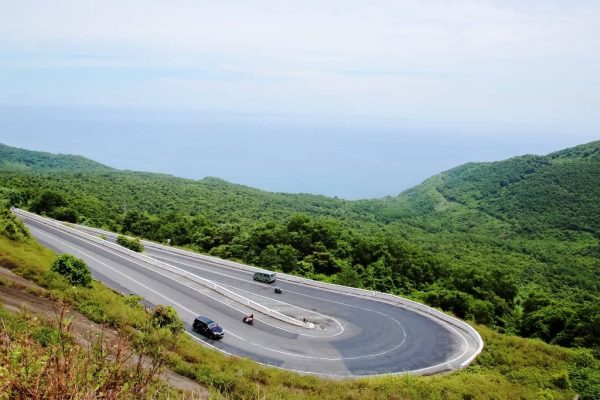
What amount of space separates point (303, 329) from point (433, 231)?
70.1m

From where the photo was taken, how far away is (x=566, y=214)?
8881cm

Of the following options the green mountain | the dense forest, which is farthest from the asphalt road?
the green mountain

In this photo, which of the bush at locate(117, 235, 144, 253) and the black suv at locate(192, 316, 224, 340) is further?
the bush at locate(117, 235, 144, 253)

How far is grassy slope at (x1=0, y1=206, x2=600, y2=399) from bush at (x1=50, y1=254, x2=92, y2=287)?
0.56 metres

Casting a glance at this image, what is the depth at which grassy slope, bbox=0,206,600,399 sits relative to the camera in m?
17.7

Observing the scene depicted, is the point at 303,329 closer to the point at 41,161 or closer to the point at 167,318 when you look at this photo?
the point at 167,318

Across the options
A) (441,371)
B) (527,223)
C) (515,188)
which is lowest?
(441,371)

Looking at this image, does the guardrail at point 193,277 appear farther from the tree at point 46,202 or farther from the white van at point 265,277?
the tree at point 46,202

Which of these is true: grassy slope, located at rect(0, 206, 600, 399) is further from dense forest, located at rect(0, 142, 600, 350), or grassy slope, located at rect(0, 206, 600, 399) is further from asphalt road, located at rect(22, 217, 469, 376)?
dense forest, located at rect(0, 142, 600, 350)

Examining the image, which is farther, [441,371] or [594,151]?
[594,151]

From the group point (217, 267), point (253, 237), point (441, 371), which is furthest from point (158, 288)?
point (441, 371)

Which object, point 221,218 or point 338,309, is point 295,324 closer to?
point 338,309

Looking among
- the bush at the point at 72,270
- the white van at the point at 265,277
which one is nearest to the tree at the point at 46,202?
the white van at the point at 265,277

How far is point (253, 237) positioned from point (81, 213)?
88.1 feet
